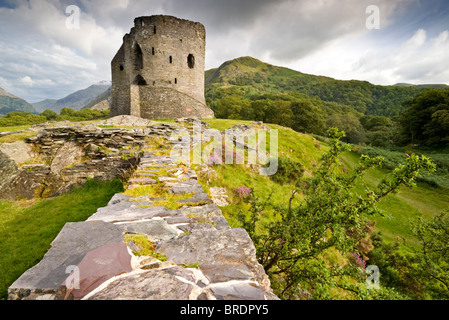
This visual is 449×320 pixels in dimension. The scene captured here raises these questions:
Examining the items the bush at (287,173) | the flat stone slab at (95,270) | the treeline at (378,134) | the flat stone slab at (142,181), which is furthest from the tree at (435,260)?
the treeline at (378,134)

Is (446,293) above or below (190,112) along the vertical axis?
below

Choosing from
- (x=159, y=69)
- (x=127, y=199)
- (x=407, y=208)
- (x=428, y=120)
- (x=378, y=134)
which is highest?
(x=159, y=69)

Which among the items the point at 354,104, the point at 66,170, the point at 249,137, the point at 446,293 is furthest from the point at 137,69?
the point at 354,104

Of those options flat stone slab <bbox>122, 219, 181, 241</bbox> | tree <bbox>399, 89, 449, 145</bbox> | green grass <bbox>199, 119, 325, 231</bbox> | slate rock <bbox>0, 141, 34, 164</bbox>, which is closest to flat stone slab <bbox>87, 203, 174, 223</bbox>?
flat stone slab <bbox>122, 219, 181, 241</bbox>

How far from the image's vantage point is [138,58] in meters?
25.1

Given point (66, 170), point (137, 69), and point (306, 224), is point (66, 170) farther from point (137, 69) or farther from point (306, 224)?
point (137, 69)

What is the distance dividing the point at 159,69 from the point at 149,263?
26.4 metres

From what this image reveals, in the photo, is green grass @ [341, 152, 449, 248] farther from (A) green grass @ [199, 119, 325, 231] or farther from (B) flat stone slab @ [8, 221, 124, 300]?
(B) flat stone slab @ [8, 221, 124, 300]

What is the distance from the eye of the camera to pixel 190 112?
81.1 feet

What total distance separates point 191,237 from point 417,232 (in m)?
8.37

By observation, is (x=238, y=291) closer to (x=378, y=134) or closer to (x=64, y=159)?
(x=64, y=159)

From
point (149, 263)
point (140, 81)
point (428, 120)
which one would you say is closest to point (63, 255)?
point (149, 263)

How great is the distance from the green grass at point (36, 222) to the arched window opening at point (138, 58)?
21.5 meters

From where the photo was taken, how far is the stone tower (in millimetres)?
23375
